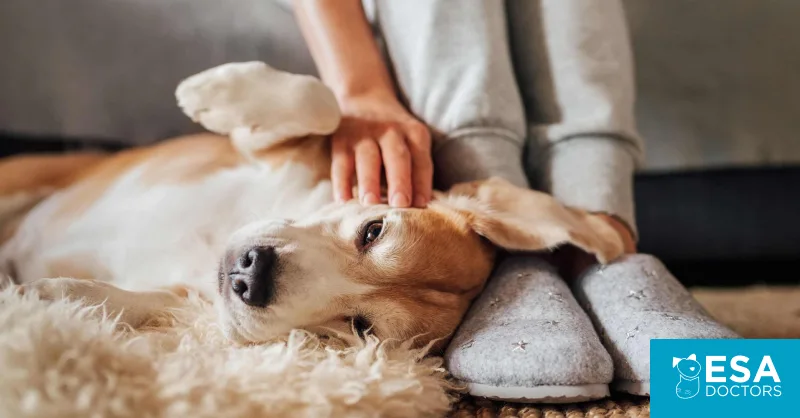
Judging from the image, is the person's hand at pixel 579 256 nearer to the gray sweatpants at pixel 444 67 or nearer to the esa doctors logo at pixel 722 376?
the gray sweatpants at pixel 444 67

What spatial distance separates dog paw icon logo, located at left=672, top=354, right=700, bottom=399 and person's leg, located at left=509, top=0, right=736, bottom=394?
0.73 feet

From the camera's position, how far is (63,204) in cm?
159

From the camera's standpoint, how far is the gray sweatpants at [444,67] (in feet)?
4.51

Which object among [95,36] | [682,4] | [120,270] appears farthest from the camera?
[682,4]

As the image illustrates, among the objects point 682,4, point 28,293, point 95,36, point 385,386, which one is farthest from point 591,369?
point 95,36

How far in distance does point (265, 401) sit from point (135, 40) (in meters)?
1.47

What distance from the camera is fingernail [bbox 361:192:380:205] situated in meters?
1.18

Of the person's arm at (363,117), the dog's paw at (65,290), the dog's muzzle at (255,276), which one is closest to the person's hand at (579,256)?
the person's arm at (363,117)

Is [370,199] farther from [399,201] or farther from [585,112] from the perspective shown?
[585,112]

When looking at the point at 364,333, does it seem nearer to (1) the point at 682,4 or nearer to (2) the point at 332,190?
(2) the point at 332,190

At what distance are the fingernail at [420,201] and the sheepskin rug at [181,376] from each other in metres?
0.35

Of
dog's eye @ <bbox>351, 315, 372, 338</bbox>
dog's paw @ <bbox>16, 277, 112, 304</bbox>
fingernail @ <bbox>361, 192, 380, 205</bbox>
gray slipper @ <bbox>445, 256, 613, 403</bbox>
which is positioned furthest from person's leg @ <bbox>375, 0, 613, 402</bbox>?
dog's paw @ <bbox>16, 277, 112, 304</bbox>

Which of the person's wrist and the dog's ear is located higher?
the person's wrist

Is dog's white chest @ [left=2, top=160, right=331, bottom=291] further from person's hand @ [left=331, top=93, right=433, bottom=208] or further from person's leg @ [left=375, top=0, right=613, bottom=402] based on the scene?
person's leg @ [left=375, top=0, right=613, bottom=402]
